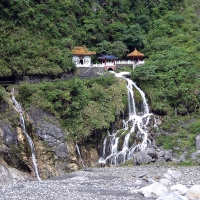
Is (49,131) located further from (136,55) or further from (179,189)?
(136,55)

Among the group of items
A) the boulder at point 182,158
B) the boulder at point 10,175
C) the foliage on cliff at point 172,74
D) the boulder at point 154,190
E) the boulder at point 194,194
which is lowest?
the boulder at point 182,158

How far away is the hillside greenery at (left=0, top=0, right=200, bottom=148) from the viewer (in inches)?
1371

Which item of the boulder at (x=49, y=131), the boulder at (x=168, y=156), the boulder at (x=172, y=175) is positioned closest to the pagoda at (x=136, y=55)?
the boulder at (x=168, y=156)

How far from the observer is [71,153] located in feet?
107

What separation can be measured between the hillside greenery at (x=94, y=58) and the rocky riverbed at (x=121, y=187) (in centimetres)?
746

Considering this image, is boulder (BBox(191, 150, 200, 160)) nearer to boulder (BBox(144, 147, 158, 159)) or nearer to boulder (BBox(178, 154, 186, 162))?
boulder (BBox(178, 154, 186, 162))

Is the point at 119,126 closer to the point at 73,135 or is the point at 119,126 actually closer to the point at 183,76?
the point at 73,135

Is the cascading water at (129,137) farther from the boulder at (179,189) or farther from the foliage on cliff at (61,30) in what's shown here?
the boulder at (179,189)

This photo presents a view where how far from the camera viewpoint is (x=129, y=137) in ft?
116

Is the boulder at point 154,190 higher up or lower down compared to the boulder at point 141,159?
higher up

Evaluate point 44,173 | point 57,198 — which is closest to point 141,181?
point 57,198

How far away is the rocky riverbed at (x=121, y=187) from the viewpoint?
19453mm

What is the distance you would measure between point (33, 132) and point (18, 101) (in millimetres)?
3662

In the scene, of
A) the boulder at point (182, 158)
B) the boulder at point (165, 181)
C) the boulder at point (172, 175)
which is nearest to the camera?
the boulder at point (165, 181)
